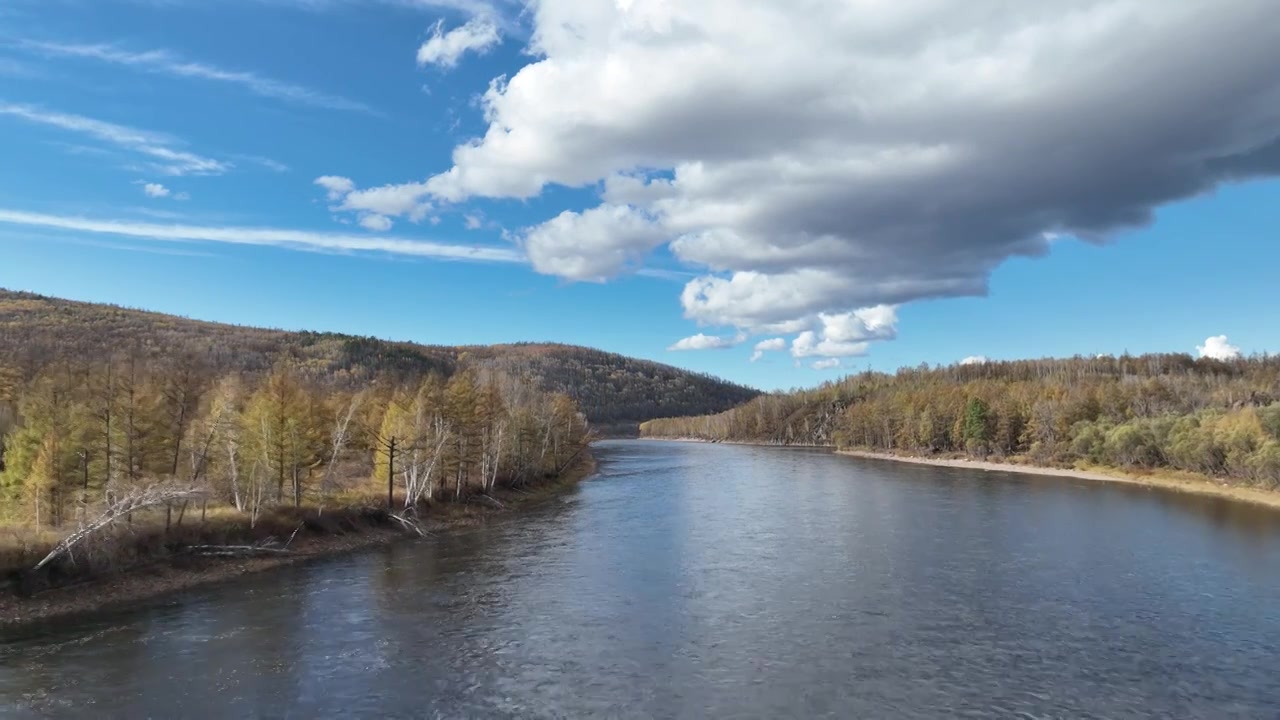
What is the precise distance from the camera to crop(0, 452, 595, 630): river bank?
34.1 m

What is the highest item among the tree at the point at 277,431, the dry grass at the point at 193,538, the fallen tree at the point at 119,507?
the tree at the point at 277,431

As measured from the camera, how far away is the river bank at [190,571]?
1344 inches

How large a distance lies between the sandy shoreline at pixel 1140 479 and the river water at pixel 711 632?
95.5 ft

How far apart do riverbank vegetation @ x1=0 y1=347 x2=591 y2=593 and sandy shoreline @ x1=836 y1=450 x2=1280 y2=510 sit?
81694mm

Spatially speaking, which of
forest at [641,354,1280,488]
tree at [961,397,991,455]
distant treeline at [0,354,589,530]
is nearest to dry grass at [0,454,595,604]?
distant treeline at [0,354,589,530]

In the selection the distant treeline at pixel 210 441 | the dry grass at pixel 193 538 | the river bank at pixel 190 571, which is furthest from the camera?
the distant treeline at pixel 210 441

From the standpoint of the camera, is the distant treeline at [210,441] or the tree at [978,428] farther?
the tree at [978,428]

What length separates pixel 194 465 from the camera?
5294 cm

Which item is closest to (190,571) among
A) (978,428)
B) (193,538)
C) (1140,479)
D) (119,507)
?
(193,538)

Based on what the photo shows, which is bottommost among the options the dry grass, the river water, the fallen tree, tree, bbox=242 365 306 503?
the river water

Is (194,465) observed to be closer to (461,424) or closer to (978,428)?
(461,424)

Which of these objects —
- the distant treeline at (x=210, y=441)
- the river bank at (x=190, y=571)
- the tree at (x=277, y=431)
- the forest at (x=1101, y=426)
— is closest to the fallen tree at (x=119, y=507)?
the distant treeline at (x=210, y=441)

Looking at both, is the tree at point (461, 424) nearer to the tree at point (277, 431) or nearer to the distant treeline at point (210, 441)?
the distant treeline at point (210, 441)

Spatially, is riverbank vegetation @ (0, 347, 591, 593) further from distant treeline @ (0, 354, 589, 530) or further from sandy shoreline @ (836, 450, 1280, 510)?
sandy shoreline @ (836, 450, 1280, 510)
